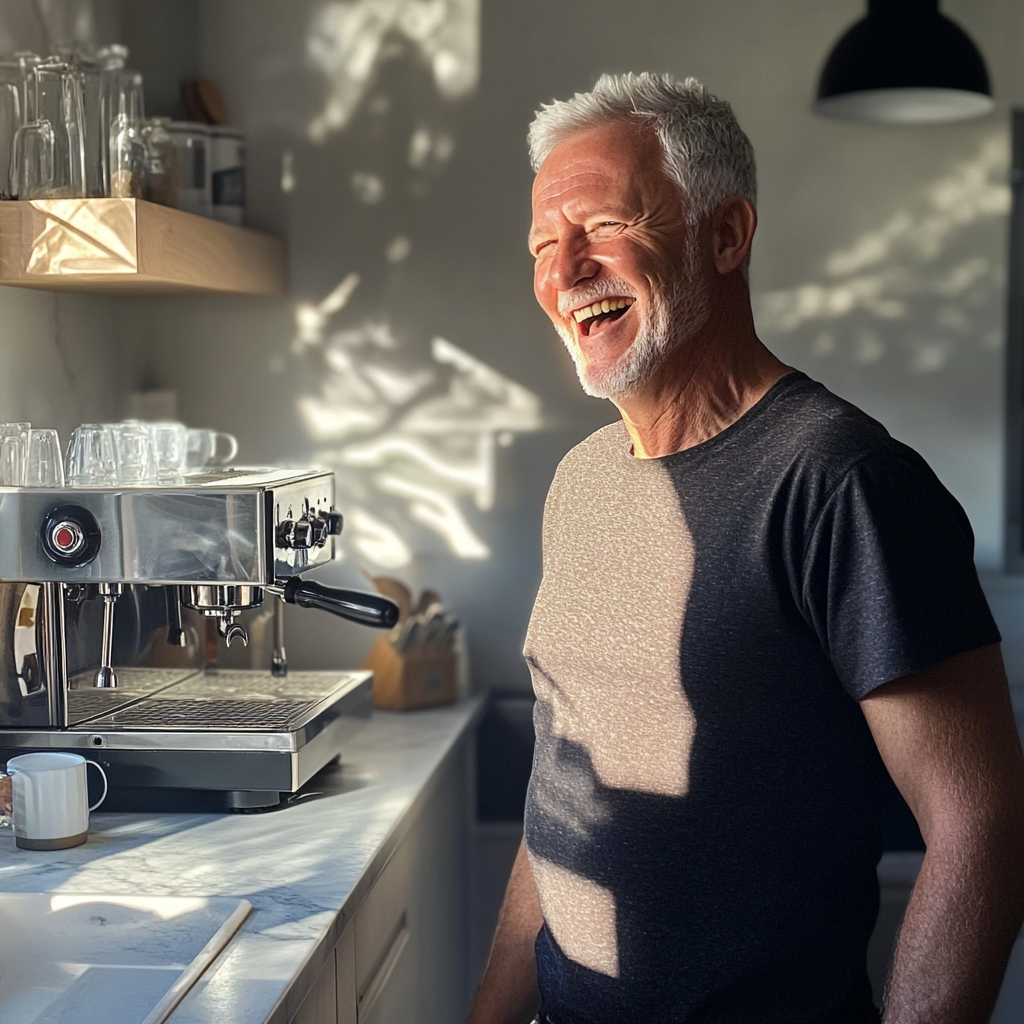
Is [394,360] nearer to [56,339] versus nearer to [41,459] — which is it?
[56,339]

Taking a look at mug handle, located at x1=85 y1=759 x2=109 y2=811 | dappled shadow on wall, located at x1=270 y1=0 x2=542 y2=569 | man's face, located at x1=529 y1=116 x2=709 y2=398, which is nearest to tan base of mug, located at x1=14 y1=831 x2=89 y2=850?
mug handle, located at x1=85 y1=759 x2=109 y2=811

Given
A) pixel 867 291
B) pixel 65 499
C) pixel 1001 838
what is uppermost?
pixel 867 291

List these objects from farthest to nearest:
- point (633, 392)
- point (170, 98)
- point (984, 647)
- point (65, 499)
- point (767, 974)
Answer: point (170, 98)
point (65, 499)
point (633, 392)
point (767, 974)
point (984, 647)

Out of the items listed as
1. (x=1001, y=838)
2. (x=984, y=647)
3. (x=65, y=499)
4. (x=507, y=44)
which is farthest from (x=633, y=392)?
(x=507, y=44)

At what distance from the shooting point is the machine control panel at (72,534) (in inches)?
61.6

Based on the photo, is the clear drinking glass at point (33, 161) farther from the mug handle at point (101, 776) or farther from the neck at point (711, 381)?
the neck at point (711, 381)

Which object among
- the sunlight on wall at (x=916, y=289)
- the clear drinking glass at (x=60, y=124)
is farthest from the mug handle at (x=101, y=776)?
the sunlight on wall at (x=916, y=289)

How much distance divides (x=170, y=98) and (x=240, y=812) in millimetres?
1489

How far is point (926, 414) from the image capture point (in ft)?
8.23

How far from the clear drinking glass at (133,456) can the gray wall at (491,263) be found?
2.66 feet

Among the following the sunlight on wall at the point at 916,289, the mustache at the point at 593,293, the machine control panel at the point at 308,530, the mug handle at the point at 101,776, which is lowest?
the mug handle at the point at 101,776

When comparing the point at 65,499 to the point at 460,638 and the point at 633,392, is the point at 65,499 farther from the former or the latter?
the point at 460,638

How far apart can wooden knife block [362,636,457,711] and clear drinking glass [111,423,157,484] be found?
2.57ft

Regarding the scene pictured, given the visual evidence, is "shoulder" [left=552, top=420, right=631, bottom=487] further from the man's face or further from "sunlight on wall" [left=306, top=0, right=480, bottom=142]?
"sunlight on wall" [left=306, top=0, right=480, bottom=142]
